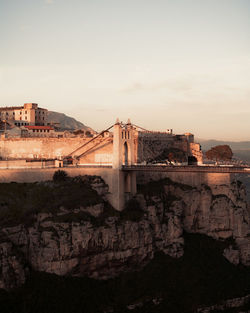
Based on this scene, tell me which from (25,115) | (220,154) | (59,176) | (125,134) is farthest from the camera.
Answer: (25,115)

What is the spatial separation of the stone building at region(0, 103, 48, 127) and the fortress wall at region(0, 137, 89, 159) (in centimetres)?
1328

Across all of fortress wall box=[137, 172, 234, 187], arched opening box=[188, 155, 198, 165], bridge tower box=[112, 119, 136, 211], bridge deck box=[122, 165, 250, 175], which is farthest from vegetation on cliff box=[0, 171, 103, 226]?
arched opening box=[188, 155, 198, 165]

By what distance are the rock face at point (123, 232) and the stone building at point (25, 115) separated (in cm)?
2709

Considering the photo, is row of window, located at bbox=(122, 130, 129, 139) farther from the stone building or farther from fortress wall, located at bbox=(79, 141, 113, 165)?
the stone building

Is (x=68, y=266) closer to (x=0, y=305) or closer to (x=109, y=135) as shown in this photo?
(x=0, y=305)

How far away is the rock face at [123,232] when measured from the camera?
144ft

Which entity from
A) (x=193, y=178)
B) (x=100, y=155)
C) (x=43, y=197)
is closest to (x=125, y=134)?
(x=100, y=155)

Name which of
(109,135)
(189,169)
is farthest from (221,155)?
(189,169)

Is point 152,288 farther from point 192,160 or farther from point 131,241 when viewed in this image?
point 192,160

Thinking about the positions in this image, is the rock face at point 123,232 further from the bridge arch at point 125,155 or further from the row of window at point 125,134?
the row of window at point 125,134

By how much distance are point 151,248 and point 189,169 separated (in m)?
7.42

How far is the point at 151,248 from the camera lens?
49.7 meters

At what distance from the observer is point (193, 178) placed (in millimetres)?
56281

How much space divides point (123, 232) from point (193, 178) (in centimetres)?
1126
